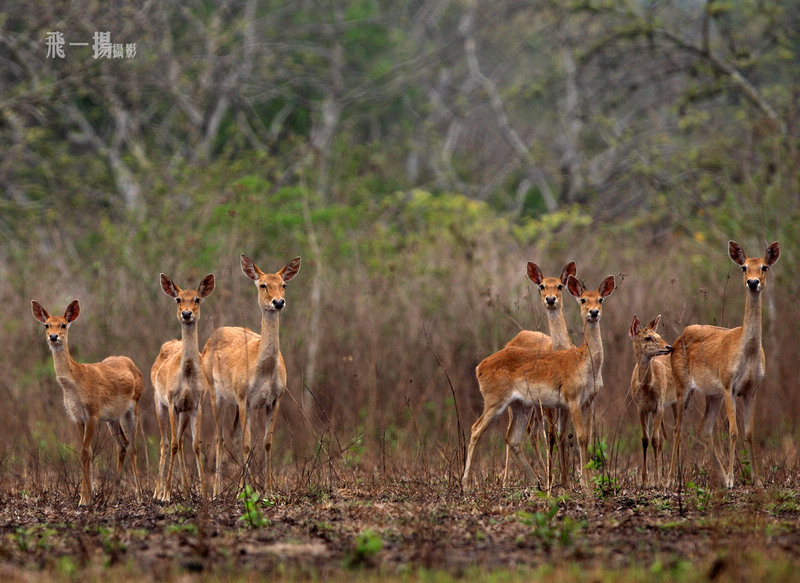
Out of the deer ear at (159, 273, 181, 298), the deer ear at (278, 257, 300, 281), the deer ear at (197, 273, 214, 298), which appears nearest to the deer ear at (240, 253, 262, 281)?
the deer ear at (278, 257, 300, 281)

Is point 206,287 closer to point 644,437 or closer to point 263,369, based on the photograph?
point 263,369

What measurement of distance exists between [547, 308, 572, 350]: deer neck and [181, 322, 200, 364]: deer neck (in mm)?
3522

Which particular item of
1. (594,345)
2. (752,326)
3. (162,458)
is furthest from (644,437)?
(162,458)

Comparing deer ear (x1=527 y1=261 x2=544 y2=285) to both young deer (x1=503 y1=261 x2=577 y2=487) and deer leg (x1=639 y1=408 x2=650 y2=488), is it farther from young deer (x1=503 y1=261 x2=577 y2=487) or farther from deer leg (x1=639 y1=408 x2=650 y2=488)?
deer leg (x1=639 y1=408 x2=650 y2=488)

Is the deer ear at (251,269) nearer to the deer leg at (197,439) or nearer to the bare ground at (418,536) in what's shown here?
the deer leg at (197,439)

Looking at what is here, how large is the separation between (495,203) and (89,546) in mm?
24737

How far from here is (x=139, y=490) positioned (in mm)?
9578

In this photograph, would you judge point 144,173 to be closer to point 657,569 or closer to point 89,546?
point 89,546

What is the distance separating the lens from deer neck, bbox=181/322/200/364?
9.81 meters

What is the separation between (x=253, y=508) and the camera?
828cm

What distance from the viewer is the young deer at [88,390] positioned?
9.71m

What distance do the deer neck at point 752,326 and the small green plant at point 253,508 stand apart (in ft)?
15.0

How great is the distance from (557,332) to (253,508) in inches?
151

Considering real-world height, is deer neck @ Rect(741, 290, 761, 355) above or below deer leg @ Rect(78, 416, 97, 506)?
above
